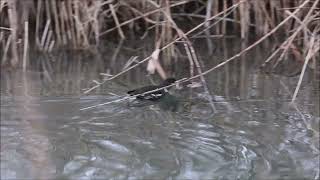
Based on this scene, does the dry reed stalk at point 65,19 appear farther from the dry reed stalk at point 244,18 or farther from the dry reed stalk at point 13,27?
the dry reed stalk at point 244,18

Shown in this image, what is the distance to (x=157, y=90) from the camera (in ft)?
10.1

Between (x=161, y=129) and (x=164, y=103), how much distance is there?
34 cm

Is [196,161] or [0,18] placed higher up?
[0,18]

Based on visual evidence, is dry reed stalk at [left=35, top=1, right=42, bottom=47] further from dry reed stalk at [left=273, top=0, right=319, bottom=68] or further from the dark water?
dry reed stalk at [left=273, top=0, right=319, bottom=68]

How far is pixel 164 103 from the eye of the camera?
126 inches

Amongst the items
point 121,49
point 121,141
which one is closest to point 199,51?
point 121,49

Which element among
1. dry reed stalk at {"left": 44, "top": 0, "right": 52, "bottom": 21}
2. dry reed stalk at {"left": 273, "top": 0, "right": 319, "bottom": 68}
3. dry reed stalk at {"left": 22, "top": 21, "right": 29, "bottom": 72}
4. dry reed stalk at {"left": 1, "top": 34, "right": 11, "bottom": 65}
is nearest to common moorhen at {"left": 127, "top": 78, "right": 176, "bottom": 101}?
dry reed stalk at {"left": 273, "top": 0, "right": 319, "bottom": 68}

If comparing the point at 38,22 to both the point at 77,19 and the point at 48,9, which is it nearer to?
the point at 48,9

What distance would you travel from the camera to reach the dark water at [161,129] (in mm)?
2496

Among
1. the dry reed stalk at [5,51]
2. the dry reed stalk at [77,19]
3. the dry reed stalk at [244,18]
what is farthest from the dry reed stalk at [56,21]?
the dry reed stalk at [244,18]

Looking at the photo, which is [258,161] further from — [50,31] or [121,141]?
[50,31]

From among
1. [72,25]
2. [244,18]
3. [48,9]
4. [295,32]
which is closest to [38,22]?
[48,9]

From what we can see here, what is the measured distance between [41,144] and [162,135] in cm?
47

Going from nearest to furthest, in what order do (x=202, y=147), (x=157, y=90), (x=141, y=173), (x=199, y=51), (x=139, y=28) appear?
(x=141, y=173) < (x=202, y=147) < (x=157, y=90) < (x=199, y=51) < (x=139, y=28)
